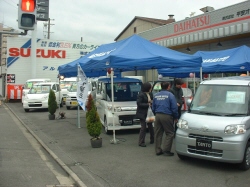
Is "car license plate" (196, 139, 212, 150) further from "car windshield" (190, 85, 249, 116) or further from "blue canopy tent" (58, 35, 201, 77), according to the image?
"blue canopy tent" (58, 35, 201, 77)

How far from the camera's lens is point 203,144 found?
20.8 ft

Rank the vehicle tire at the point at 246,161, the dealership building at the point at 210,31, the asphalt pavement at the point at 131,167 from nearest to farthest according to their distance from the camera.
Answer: the asphalt pavement at the point at 131,167 → the vehicle tire at the point at 246,161 → the dealership building at the point at 210,31

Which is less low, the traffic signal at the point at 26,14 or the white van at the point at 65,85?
the traffic signal at the point at 26,14

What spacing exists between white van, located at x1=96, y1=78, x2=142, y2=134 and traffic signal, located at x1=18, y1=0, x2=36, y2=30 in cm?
391

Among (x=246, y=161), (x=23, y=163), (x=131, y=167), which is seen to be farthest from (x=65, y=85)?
(x=246, y=161)

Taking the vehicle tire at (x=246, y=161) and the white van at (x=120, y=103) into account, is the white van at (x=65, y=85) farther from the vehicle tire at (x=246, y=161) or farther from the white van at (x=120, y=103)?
the vehicle tire at (x=246, y=161)

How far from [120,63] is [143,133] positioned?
2.17 meters

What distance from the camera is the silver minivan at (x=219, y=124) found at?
607cm

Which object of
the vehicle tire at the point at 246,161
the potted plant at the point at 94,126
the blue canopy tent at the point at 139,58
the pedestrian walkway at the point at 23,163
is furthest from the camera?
the blue canopy tent at the point at 139,58

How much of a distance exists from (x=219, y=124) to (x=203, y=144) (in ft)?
1.74

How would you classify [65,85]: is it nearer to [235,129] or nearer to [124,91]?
[124,91]

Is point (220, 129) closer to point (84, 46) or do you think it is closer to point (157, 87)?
point (157, 87)

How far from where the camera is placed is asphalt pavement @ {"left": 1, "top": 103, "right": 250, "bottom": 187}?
227 inches

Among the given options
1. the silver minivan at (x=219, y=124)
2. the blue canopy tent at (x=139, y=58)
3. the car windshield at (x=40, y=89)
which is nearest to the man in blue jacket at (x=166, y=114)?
the silver minivan at (x=219, y=124)
